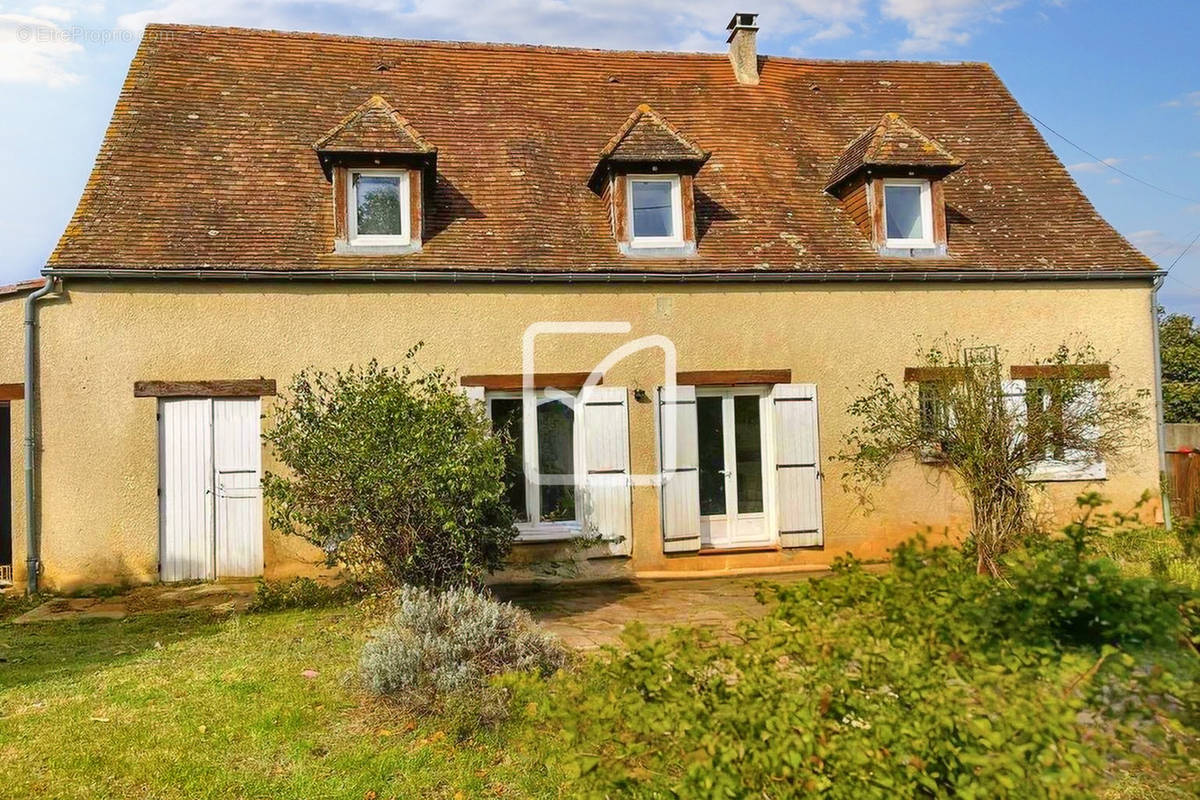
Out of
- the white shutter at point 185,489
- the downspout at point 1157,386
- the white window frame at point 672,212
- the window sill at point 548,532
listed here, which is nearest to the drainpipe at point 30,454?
the white shutter at point 185,489

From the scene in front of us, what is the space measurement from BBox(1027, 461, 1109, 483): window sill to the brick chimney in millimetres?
7028

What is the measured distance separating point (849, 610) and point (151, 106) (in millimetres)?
10983

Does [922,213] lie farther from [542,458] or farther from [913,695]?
[913,695]

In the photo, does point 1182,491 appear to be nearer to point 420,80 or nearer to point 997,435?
point 997,435

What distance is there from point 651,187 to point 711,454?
132 inches

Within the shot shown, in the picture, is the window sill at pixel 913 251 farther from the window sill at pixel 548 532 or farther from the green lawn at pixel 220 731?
the green lawn at pixel 220 731

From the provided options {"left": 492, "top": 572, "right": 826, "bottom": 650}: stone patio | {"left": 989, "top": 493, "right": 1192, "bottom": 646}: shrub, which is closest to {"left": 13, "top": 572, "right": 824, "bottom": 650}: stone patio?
{"left": 492, "top": 572, "right": 826, "bottom": 650}: stone patio

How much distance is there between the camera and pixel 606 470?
956cm

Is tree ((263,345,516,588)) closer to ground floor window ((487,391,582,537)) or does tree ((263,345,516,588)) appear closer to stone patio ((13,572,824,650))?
stone patio ((13,572,824,650))

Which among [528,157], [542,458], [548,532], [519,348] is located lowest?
[548,532]

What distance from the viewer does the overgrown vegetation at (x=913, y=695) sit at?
2.21m

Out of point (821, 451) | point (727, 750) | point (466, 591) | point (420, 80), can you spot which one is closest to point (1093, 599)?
point (727, 750)

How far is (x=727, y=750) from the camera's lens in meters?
2.27

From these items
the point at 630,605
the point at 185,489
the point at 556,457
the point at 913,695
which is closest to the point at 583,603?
the point at 630,605
